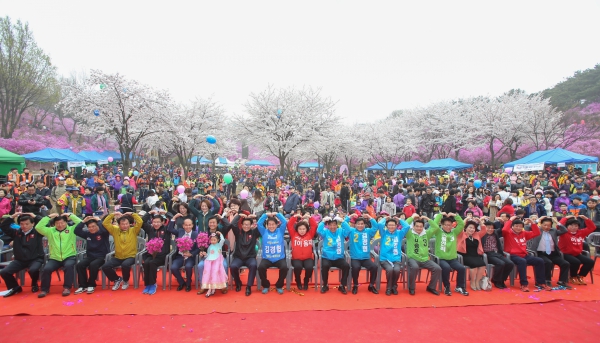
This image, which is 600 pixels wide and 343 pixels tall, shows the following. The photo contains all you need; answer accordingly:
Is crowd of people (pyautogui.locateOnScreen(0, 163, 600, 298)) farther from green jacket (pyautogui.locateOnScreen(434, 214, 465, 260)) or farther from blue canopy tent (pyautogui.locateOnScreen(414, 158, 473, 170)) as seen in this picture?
blue canopy tent (pyautogui.locateOnScreen(414, 158, 473, 170))

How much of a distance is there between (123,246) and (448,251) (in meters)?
5.62

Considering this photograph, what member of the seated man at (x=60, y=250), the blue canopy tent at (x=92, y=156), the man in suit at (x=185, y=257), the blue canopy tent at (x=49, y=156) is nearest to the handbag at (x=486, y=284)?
the man in suit at (x=185, y=257)

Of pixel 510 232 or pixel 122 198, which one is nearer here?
pixel 510 232

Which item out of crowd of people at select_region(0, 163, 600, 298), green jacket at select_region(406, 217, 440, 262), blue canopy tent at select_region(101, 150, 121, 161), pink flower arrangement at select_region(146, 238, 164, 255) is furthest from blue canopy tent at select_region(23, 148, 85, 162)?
green jacket at select_region(406, 217, 440, 262)

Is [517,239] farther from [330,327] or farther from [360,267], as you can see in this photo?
[330,327]

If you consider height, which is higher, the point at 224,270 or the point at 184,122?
the point at 184,122

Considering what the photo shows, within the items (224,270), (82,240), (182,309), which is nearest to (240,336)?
(182,309)

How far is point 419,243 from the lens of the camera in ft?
17.4

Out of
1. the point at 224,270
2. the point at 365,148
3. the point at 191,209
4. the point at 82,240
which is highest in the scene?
the point at 365,148

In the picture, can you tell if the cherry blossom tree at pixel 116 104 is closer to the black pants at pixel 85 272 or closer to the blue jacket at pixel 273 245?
the black pants at pixel 85 272

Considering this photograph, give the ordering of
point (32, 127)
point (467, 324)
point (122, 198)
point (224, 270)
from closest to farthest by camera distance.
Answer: point (467, 324)
point (224, 270)
point (122, 198)
point (32, 127)

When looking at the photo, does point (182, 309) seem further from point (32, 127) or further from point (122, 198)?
point (32, 127)

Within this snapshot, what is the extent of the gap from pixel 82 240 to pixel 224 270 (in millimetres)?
2938

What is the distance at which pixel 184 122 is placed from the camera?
2288cm
